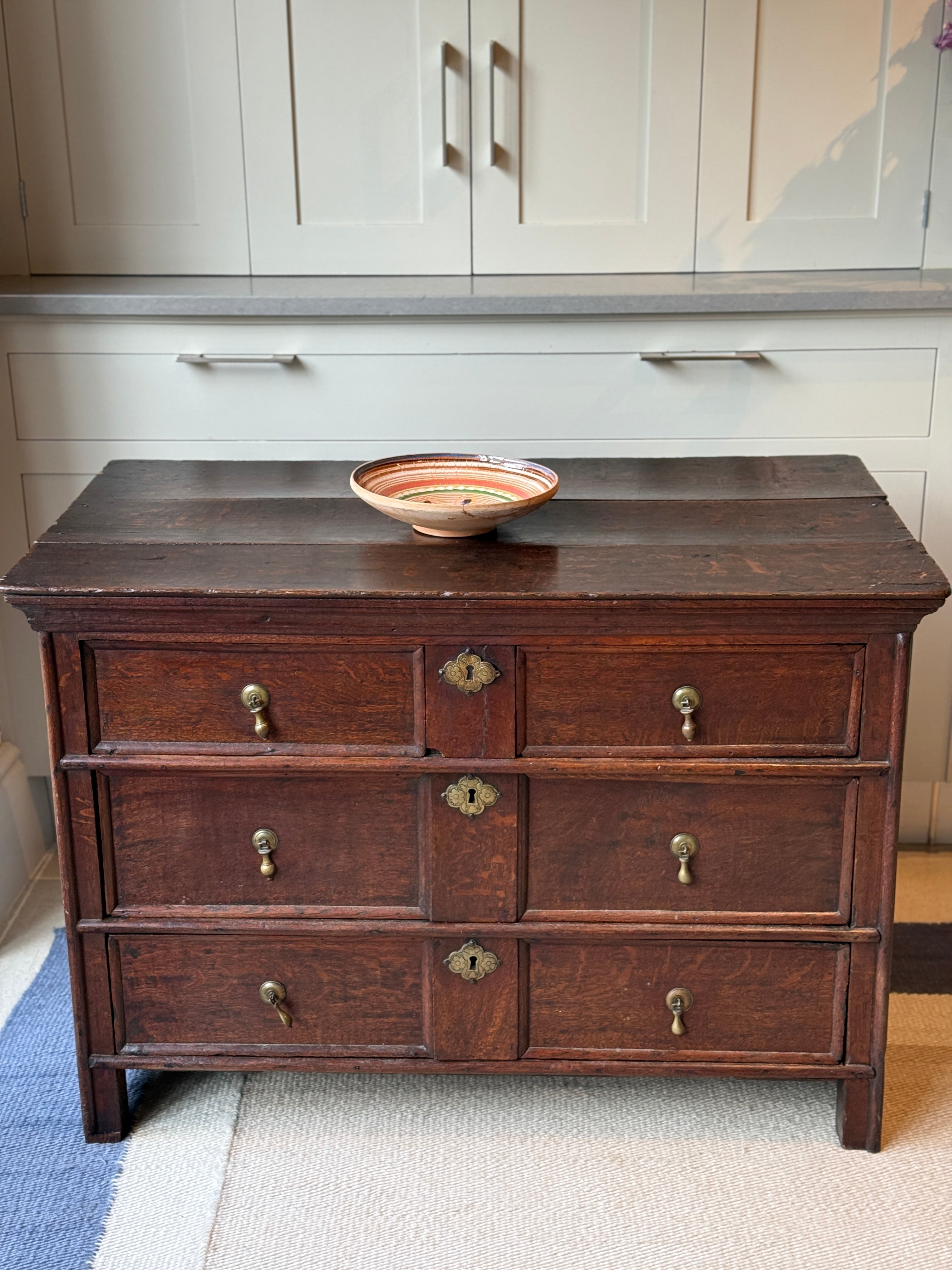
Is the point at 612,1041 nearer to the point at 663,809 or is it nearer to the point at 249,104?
the point at 663,809

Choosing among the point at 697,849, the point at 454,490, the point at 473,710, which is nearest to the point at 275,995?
the point at 473,710

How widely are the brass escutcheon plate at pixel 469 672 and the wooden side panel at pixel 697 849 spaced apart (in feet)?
0.54

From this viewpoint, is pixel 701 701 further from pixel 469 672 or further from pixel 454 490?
pixel 454 490

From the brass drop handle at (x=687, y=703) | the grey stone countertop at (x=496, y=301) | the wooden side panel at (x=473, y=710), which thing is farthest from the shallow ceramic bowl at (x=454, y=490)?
the grey stone countertop at (x=496, y=301)

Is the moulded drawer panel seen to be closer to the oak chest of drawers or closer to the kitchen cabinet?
the kitchen cabinet

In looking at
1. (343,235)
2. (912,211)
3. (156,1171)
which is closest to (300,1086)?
(156,1171)

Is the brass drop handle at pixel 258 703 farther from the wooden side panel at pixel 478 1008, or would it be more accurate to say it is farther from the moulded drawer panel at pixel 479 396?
the moulded drawer panel at pixel 479 396

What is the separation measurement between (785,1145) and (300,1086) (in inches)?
27.4

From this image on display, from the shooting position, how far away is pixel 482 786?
166cm

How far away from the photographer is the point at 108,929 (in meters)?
1.73

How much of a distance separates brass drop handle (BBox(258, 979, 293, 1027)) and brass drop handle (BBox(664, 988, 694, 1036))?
51 centimetres

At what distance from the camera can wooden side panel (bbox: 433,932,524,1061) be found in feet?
5.70

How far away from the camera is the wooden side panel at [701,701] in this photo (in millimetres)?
1604

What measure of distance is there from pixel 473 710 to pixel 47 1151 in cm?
87
